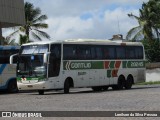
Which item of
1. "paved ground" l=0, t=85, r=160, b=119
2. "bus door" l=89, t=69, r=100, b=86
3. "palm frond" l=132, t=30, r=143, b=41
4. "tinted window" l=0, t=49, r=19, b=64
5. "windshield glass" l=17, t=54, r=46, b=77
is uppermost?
"palm frond" l=132, t=30, r=143, b=41

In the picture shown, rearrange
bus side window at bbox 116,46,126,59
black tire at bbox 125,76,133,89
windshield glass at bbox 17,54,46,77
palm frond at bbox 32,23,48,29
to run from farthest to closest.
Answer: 1. palm frond at bbox 32,23,48,29
2. black tire at bbox 125,76,133,89
3. bus side window at bbox 116,46,126,59
4. windshield glass at bbox 17,54,46,77

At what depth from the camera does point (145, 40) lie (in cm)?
6581

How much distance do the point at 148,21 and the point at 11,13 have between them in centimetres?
2908

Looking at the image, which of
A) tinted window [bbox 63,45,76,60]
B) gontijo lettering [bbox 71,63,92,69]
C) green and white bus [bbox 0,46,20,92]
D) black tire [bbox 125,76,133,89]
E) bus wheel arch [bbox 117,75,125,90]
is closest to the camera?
tinted window [bbox 63,45,76,60]

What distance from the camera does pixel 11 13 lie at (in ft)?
135

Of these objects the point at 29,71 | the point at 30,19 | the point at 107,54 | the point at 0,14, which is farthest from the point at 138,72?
the point at 30,19

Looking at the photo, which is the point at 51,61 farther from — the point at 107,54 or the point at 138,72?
the point at 138,72

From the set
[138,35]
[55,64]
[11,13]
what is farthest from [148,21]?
[55,64]

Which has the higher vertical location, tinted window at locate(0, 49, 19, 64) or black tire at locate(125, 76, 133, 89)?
tinted window at locate(0, 49, 19, 64)

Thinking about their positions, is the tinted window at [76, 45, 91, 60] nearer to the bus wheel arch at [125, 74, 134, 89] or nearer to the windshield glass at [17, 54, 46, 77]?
the windshield glass at [17, 54, 46, 77]

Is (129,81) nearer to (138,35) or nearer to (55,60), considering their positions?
(55,60)

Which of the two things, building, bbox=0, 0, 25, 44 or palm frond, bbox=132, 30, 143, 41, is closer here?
building, bbox=0, 0, 25, 44

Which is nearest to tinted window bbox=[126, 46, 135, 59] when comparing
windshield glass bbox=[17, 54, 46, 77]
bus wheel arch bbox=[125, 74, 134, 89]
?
bus wheel arch bbox=[125, 74, 134, 89]

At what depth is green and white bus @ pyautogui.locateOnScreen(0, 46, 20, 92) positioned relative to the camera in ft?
97.7
